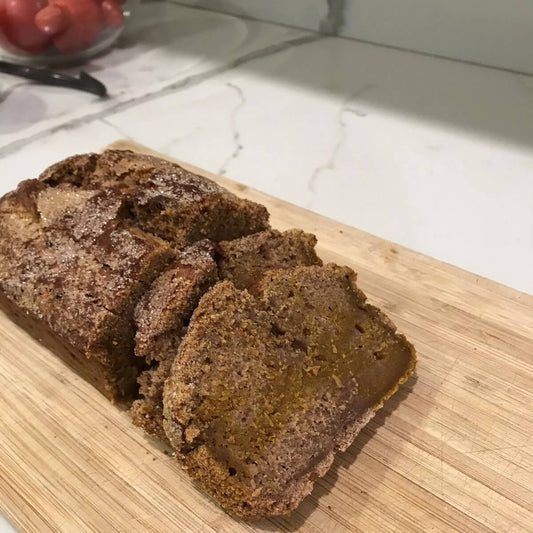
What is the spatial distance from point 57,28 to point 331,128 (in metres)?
1.48

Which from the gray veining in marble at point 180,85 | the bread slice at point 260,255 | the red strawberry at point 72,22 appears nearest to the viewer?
the bread slice at point 260,255

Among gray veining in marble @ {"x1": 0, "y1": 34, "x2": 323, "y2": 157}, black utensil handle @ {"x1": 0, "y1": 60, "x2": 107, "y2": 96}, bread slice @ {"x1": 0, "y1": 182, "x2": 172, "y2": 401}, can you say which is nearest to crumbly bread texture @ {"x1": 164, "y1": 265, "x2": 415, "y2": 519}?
bread slice @ {"x1": 0, "y1": 182, "x2": 172, "y2": 401}

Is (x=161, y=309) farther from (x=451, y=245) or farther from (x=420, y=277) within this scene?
(x=451, y=245)

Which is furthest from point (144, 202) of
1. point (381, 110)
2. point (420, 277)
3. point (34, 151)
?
point (381, 110)

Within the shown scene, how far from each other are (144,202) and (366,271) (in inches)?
29.4

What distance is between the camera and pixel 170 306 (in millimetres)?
1586

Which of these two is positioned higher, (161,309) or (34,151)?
(161,309)

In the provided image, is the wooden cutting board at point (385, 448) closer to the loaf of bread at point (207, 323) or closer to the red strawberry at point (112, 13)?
the loaf of bread at point (207, 323)

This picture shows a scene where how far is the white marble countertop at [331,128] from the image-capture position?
2.50 meters

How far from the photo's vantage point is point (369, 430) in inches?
66.1

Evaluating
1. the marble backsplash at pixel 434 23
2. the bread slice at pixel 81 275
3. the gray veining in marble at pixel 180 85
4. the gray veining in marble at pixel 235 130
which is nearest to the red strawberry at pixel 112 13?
the gray veining in marble at pixel 180 85

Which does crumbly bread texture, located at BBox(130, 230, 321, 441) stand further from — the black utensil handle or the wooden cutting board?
the black utensil handle

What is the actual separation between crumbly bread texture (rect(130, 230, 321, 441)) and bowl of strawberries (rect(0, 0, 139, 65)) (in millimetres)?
2147

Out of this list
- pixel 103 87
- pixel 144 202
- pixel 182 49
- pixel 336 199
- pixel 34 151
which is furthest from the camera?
pixel 182 49
